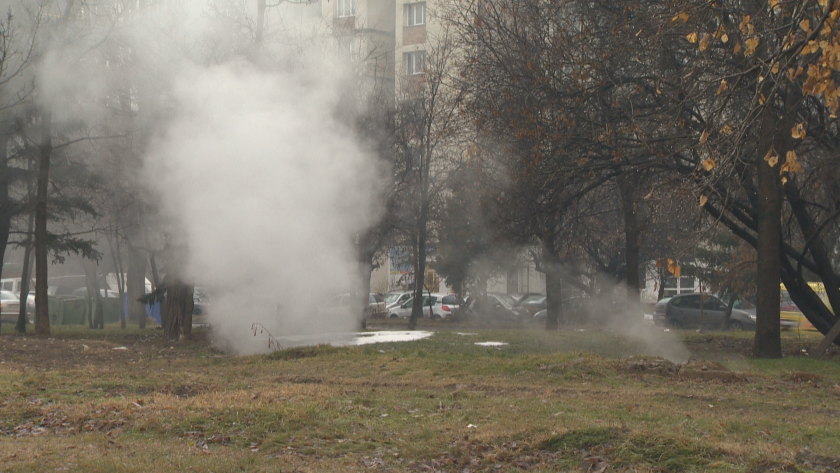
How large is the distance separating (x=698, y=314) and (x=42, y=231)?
2365 centimetres

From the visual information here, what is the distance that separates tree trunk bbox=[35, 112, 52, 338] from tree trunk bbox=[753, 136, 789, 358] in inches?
608

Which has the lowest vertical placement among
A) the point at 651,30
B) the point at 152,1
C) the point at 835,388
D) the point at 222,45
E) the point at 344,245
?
the point at 835,388

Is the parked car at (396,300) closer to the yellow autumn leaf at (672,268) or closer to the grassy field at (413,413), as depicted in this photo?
the grassy field at (413,413)

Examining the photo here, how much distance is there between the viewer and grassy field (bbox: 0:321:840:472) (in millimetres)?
6016

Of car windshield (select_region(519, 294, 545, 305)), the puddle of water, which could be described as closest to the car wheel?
car windshield (select_region(519, 294, 545, 305))

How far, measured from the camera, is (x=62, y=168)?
20656mm

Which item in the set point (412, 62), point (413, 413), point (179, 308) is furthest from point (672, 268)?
point (412, 62)

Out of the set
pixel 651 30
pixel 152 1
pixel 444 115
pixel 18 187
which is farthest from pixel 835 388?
pixel 18 187

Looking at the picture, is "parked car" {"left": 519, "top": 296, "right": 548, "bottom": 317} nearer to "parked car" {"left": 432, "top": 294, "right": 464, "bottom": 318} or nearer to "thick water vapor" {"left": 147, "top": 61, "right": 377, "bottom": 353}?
"parked car" {"left": 432, "top": 294, "right": 464, "bottom": 318}

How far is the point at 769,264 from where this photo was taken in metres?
14.8

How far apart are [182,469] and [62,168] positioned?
17186 millimetres

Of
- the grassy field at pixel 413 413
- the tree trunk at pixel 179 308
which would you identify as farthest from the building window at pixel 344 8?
the grassy field at pixel 413 413

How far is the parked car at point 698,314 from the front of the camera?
30.3 meters

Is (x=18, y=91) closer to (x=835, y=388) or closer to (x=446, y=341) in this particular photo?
(x=446, y=341)
